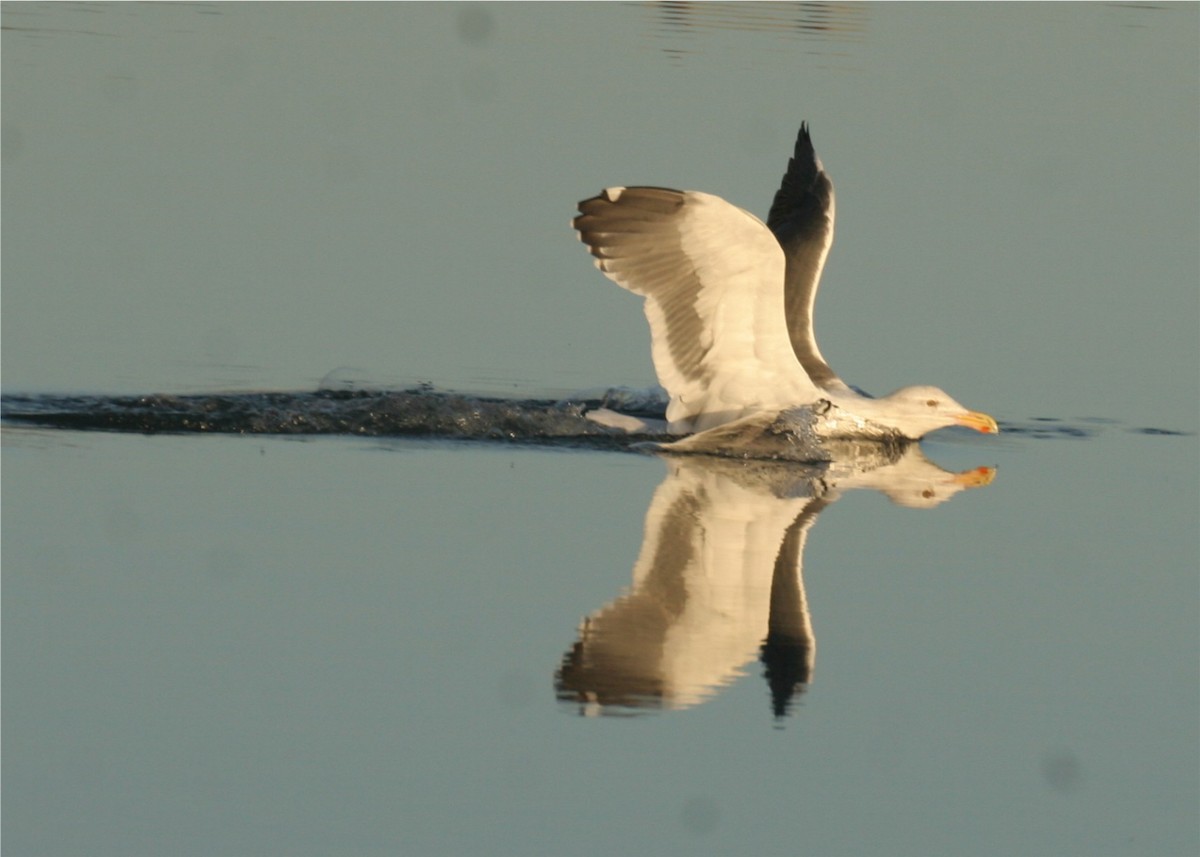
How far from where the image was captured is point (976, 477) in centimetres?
1294

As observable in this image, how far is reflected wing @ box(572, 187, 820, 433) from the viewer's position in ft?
40.7

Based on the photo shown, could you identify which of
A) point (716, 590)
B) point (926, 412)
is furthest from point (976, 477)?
point (716, 590)

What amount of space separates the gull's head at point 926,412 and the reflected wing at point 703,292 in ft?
1.89

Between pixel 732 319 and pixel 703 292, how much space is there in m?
0.26

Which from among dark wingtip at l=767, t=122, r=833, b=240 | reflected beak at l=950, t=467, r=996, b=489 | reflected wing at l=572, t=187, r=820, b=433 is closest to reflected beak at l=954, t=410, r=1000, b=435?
reflected beak at l=950, t=467, r=996, b=489

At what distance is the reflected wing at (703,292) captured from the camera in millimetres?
12406

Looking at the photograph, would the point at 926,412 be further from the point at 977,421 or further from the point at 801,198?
the point at 801,198

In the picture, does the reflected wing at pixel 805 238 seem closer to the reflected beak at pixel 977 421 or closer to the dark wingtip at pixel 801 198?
the dark wingtip at pixel 801 198

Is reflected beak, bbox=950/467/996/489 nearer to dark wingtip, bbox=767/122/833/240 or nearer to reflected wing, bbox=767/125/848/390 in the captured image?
reflected wing, bbox=767/125/848/390

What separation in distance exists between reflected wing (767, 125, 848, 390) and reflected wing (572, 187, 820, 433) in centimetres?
67

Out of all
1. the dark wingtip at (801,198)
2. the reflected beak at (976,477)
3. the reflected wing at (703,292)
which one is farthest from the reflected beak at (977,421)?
the dark wingtip at (801,198)

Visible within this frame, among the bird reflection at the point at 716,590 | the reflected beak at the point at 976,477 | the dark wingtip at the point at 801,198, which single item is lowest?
the bird reflection at the point at 716,590

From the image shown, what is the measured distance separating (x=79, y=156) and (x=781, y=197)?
6217mm

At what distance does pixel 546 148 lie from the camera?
1920cm
